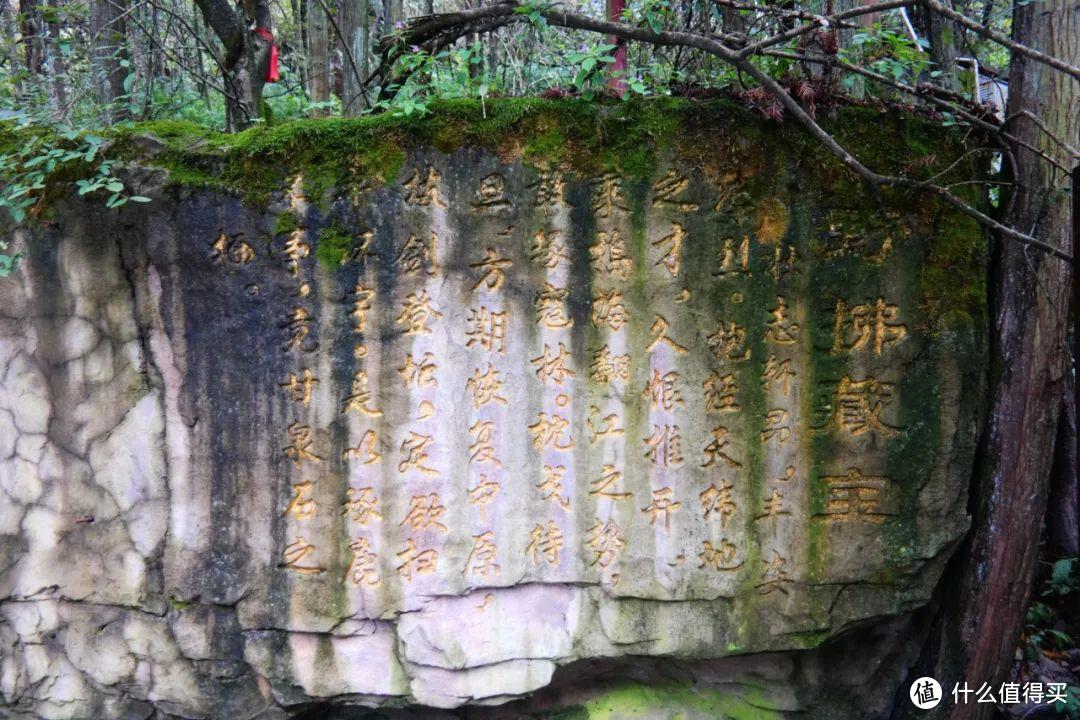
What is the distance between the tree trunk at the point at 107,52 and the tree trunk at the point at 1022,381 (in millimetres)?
4428

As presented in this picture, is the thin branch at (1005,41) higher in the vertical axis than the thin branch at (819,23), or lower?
lower

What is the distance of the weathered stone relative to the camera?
2.70 meters

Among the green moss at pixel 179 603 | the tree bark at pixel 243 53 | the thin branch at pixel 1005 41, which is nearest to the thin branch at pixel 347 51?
the tree bark at pixel 243 53

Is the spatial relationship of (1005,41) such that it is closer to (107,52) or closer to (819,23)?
(819,23)

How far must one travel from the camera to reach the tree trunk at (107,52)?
14.9 feet

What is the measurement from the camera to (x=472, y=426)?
8.99 ft

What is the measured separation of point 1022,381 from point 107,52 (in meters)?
6.22

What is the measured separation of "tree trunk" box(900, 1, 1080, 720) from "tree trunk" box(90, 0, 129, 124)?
4.43 metres

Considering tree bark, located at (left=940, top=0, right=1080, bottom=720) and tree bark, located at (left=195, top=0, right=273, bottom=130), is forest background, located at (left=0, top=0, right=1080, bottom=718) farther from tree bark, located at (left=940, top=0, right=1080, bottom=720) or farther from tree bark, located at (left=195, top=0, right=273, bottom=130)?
tree bark, located at (left=195, top=0, right=273, bottom=130)

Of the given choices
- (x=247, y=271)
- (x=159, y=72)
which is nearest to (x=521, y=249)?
(x=247, y=271)

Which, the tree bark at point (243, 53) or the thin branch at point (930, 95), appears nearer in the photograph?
the thin branch at point (930, 95)

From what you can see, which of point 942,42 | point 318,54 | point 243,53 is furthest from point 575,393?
point 942,42

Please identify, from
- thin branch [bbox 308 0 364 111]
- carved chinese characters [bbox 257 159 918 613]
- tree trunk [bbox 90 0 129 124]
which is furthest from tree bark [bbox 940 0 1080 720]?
tree trunk [bbox 90 0 129 124]

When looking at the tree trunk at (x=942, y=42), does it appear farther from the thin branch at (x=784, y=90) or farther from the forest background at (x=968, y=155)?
the thin branch at (x=784, y=90)
